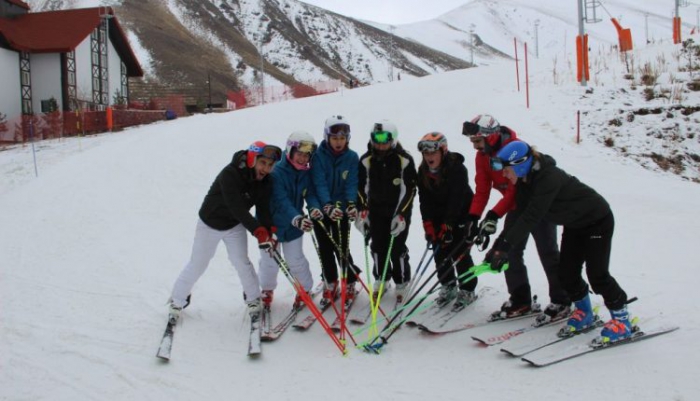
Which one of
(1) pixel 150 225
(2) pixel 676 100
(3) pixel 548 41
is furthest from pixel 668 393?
(3) pixel 548 41

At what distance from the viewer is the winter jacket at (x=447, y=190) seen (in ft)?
16.0

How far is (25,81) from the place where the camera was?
29516mm

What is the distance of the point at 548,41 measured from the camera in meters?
123

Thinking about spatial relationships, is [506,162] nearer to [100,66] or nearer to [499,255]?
[499,255]

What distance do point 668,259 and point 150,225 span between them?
734 centimetres

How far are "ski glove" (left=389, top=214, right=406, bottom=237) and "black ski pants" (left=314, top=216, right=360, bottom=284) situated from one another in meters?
0.46

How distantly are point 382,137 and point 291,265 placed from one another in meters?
1.49

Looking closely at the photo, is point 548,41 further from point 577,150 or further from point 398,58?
point 577,150

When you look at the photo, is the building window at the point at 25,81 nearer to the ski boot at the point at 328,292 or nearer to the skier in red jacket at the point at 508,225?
the ski boot at the point at 328,292

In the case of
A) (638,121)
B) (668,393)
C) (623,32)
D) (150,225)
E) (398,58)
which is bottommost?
(668,393)

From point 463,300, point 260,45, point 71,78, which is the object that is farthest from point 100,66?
point 260,45

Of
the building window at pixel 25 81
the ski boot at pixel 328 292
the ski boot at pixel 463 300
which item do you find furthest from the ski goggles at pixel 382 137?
the building window at pixel 25 81

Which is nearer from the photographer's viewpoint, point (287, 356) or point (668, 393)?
point (668, 393)

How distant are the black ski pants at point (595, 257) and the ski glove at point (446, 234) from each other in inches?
41.9
